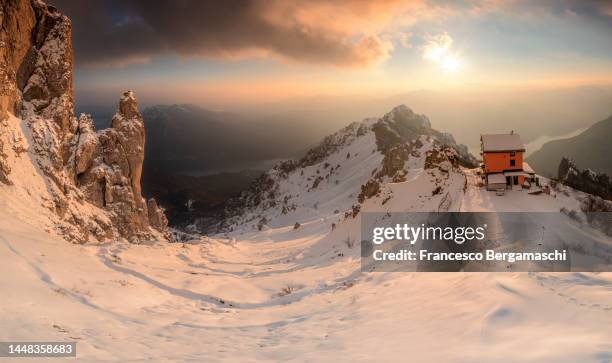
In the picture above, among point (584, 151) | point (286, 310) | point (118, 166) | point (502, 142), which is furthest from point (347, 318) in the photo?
point (584, 151)

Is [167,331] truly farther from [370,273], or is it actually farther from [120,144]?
[120,144]

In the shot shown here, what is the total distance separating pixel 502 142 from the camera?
3073 centimetres

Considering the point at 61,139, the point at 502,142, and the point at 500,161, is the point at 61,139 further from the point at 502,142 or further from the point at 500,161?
the point at 502,142

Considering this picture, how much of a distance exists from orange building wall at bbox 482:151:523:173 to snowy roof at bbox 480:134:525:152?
1.38 feet

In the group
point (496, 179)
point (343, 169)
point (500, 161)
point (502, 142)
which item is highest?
point (502, 142)

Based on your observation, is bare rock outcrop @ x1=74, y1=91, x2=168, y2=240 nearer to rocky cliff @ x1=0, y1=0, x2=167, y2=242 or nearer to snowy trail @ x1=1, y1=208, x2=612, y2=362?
rocky cliff @ x1=0, y1=0, x2=167, y2=242

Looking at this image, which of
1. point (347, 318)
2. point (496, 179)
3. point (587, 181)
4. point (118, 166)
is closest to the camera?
point (347, 318)

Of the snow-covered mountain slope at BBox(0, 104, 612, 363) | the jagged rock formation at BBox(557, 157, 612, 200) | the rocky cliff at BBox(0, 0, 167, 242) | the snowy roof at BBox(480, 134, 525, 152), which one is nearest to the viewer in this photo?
the snow-covered mountain slope at BBox(0, 104, 612, 363)

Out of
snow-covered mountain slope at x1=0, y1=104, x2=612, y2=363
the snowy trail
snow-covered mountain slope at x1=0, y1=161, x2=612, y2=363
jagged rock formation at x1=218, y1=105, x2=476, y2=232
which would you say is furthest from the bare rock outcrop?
jagged rock formation at x1=218, y1=105, x2=476, y2=232

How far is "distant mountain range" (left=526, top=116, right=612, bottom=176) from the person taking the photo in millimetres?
66938

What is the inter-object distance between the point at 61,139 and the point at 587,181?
140ft

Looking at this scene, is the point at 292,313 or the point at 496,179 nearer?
the point at 292,313

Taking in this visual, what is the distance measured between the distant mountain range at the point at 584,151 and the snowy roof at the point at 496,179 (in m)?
40.7

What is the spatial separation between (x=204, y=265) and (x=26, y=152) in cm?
1258
